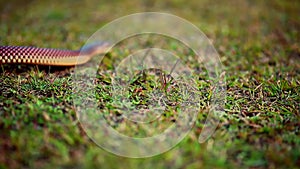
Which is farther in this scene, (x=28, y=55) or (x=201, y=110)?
(x=28, y=55)

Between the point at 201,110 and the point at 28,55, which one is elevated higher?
the point at 28,55

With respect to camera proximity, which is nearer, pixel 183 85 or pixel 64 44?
pixel 183 85

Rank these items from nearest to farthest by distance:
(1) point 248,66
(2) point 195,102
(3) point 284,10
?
(2) point 195,102 → (1) point 248,66 → (3) point 284,10

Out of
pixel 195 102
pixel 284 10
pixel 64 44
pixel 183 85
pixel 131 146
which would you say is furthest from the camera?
pixel 284 10

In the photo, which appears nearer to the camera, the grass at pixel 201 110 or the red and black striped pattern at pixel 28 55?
the grass at pixel 201 110

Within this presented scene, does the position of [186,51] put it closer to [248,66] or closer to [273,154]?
[248,66]

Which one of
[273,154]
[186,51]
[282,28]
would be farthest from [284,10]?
[273,154]

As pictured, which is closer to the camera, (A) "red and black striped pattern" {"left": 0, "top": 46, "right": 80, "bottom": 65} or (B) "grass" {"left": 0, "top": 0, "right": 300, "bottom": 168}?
(B) "grass" {"left": 0, "top": 0, "right": 300, "bottom": 168}

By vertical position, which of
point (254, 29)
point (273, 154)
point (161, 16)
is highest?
point (161, 16)
